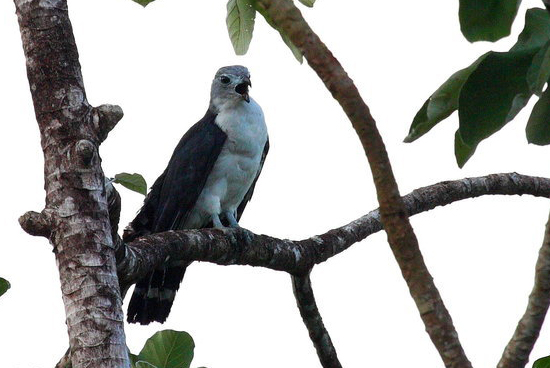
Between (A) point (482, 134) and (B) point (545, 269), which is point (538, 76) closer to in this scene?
(A) point (482, 134)

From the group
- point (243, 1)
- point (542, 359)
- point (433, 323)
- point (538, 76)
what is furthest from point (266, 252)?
point (433, 323)

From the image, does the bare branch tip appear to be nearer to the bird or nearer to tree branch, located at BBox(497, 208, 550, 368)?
tree branch, located at BBox(497, 208, 550, 368)

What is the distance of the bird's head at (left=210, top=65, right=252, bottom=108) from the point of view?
18.0ft

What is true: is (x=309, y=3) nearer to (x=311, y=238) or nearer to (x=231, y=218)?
(x=311, y=238)

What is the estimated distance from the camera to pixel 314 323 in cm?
390

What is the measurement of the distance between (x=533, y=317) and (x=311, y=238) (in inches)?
88.8

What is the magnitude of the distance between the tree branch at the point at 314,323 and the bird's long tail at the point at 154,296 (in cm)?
81

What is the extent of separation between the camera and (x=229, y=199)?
17.2 feet

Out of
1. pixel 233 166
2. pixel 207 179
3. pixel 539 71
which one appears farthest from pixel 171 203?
pixel 539 71

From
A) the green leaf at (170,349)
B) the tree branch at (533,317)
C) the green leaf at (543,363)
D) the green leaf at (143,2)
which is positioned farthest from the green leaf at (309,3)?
the tree branch at (533,317)

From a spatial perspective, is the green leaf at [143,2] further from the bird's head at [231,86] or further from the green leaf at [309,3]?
the bird's head at [231,86]

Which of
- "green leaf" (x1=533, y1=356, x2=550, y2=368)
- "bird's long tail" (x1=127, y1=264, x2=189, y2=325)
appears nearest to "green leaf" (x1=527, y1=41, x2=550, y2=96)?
"green leaf" (x1=533, y1=356, x2=550, y2=368)

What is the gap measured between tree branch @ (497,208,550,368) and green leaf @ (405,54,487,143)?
613mm

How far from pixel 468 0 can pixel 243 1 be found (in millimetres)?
1094
